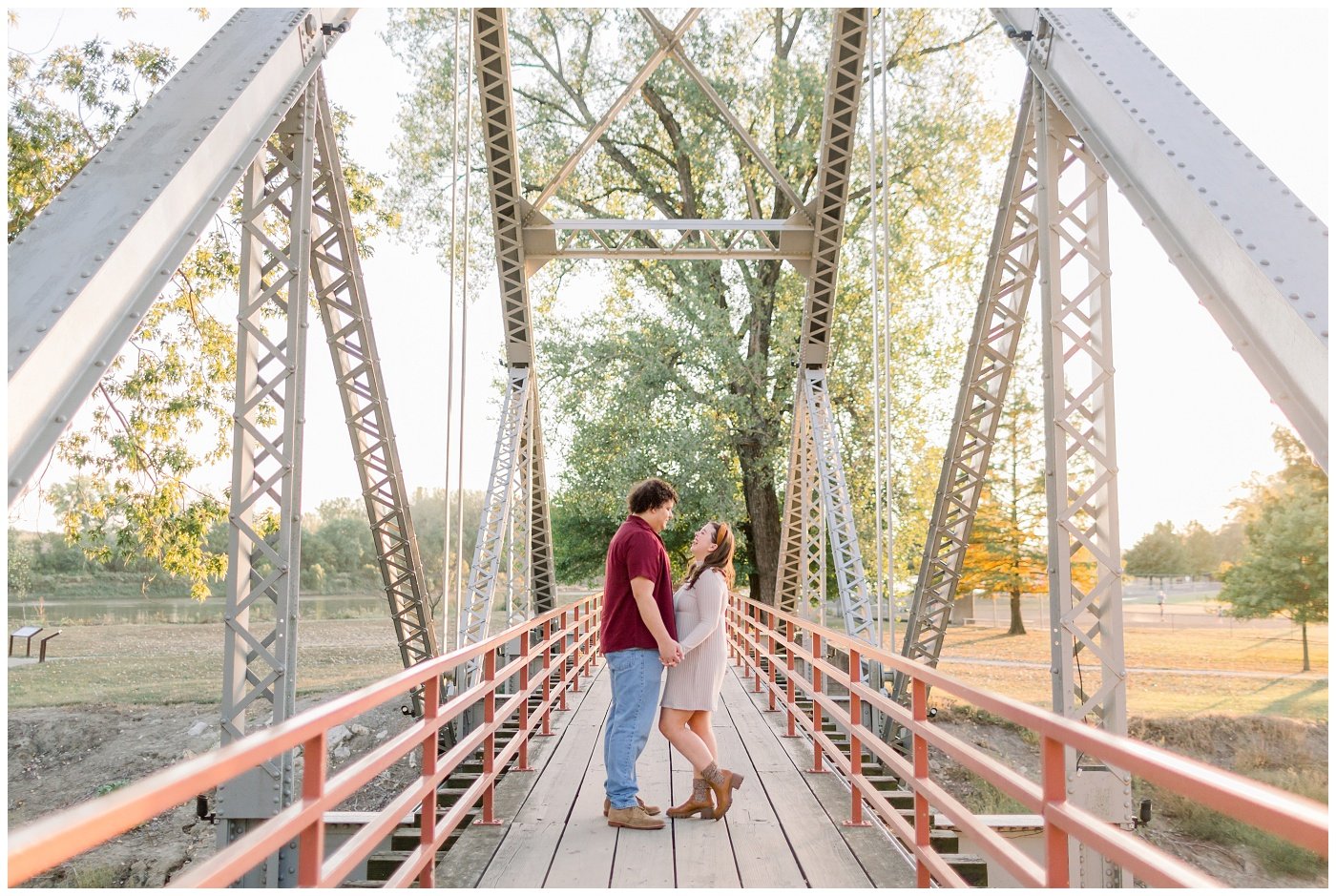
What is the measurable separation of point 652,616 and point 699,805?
1.22m

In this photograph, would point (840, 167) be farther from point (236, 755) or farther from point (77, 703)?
point (77, 703)

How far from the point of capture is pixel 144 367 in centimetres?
1291

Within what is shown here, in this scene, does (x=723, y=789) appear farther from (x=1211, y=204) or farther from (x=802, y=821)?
(x=1211, y=204)

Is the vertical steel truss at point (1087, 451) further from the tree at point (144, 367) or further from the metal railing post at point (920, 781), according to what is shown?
the tree at point (144, 367)

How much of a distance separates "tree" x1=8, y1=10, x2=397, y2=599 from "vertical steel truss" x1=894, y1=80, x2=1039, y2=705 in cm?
858

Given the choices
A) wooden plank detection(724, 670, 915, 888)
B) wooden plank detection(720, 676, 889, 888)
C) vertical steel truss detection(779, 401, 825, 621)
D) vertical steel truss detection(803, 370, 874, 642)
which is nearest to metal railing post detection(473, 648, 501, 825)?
wooden plank detection(720, 676, 889, 888)

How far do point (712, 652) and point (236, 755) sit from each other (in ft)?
11.3

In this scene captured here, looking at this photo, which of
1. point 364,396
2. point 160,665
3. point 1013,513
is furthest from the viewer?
point 1013,513

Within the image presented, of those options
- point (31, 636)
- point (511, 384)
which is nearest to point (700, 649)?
point (511, 384)

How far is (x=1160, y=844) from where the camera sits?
1538 cm

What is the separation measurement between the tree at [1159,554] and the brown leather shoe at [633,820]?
35960 millimetres

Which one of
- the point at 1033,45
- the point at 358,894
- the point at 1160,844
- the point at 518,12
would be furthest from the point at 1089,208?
the point at 518,12

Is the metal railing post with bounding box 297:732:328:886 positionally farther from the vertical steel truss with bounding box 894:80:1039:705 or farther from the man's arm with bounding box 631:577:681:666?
the vertical steel truss with bounding box 894:80:1039:705

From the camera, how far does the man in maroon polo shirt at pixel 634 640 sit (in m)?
5.05
